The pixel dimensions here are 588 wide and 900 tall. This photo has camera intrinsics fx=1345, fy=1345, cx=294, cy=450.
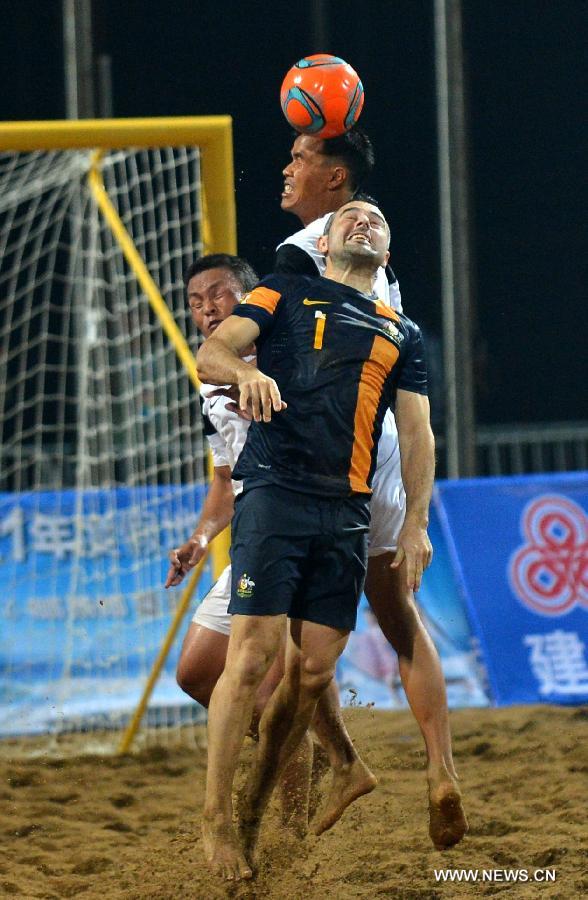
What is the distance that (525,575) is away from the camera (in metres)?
8.20

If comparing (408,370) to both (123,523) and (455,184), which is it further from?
(455,184)

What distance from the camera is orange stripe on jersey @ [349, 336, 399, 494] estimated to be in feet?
14.8

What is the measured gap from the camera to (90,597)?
8.05m

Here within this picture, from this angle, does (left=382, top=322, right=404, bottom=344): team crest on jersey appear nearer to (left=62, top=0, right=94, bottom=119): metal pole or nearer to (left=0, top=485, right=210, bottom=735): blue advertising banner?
(left=0, top=485, right=210, bottom=735): blue advertising banner

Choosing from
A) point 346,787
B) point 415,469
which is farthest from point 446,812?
point 415,469

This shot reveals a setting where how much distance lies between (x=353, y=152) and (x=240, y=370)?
137cm

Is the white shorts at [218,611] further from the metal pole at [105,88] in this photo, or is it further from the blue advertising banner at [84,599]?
the metal pole at [105,88]

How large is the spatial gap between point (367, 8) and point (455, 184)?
4812 millimetres

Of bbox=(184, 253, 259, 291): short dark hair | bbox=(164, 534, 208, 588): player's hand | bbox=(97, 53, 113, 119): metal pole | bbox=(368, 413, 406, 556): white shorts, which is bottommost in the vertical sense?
bbox=(164, 534, 208, 588): player's hand

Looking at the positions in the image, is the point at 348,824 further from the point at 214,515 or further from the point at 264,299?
the point at 264,299

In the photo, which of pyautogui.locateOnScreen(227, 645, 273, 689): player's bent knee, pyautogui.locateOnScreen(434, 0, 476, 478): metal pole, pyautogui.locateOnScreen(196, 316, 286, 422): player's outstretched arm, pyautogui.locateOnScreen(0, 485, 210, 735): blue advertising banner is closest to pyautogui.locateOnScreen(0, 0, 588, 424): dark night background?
pyautogui.locateOnScreen(434, 0, 476, 478): metal pole

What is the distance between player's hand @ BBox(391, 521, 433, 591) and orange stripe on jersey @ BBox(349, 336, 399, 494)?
23cm

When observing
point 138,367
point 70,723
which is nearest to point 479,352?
point 138,367

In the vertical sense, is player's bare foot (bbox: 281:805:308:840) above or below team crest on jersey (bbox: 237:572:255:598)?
below
